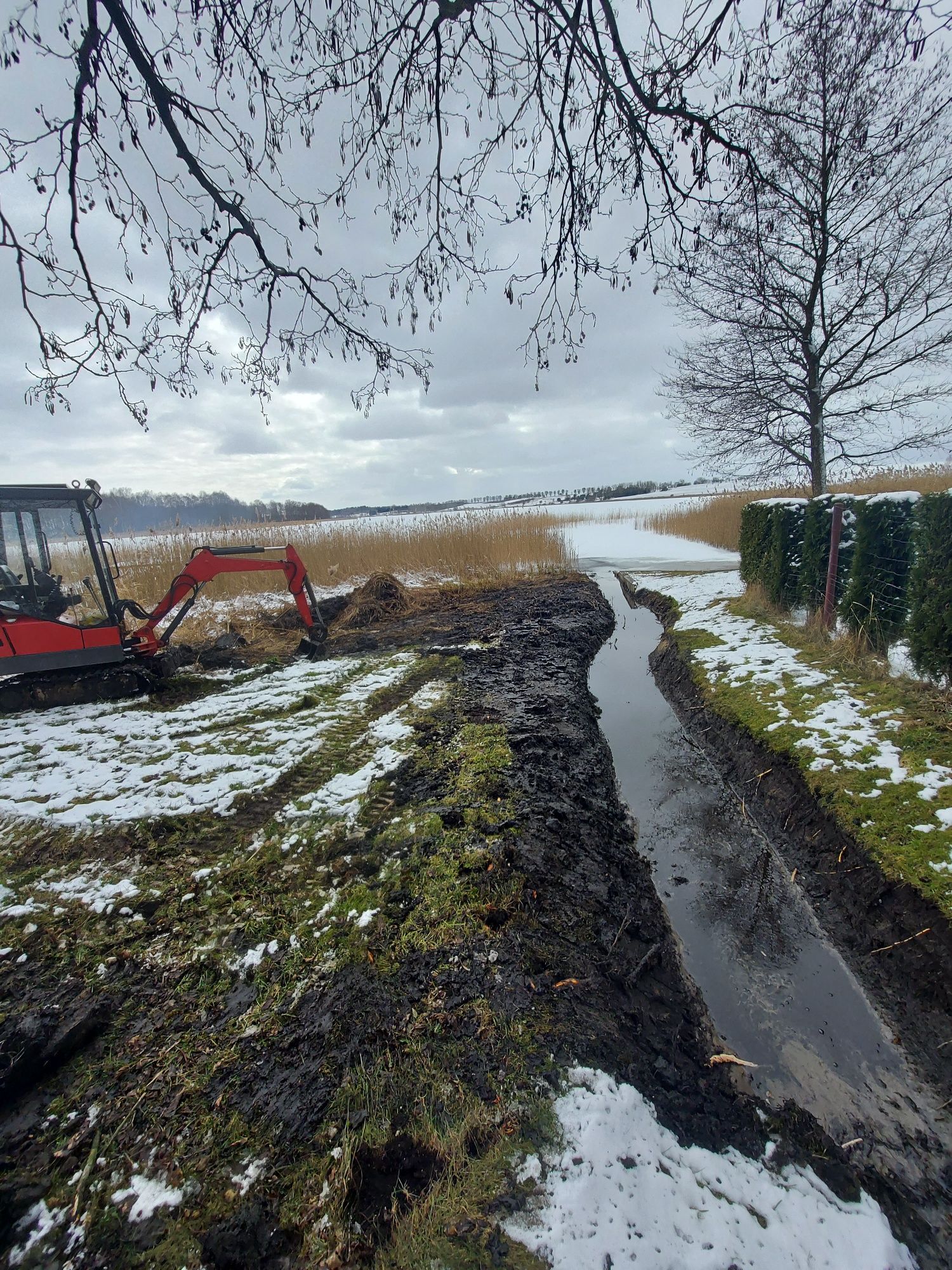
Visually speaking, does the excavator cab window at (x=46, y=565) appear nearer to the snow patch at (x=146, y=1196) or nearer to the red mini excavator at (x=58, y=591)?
the red mini excavator at (x=58, y=591)

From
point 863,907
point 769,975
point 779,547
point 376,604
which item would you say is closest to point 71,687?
point 376,604

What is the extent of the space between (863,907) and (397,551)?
12654 millimetres

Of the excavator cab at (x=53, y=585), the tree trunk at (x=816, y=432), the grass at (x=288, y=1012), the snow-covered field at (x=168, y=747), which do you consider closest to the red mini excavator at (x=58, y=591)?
the excavator cab at (x=53, y=585)

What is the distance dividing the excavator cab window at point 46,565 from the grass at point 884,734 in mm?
6781

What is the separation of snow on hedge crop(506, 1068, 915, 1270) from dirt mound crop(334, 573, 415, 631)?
7.98m

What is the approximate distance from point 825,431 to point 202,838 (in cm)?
1282

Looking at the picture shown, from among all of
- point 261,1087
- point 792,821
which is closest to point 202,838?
point 261,1087

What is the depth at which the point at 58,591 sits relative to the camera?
570cm

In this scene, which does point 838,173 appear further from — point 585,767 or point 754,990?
point 754,990

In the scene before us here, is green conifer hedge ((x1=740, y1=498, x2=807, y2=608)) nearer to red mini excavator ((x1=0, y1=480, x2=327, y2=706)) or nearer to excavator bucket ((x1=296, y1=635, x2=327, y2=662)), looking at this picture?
excavator bucket ((x1=296, y1=635, x2=327, y2=662))

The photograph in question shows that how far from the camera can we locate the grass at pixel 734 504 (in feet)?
38.7

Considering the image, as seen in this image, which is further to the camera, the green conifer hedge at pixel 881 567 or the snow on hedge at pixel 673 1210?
the green conifer hedge at pixel 881 567

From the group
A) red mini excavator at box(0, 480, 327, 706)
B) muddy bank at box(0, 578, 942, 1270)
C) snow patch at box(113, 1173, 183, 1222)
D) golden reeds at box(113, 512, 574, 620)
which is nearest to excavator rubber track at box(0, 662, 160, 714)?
red mini excavator at box(0, 480, 327, 706)

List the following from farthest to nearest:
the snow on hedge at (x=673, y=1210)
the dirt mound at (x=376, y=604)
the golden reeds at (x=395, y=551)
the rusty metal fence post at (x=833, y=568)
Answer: the golden reeds at (x=395, y=551) → the dirt mound at (x=376, y=604) → the rusty metal fence post at (x=833, y=568) → the snow on hedge at (x=673, y=1210)
